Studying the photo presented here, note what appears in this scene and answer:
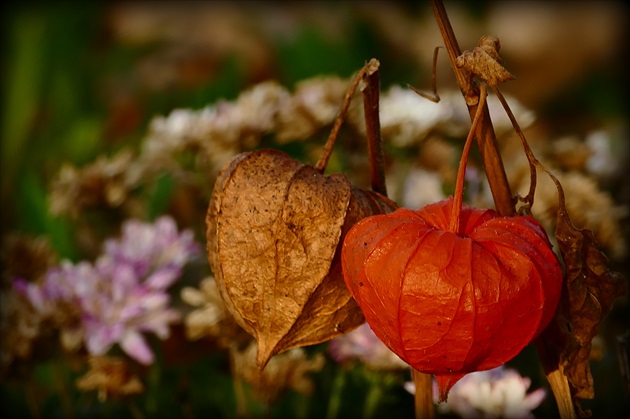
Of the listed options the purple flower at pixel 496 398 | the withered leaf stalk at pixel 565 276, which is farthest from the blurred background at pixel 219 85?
the withered leaf stalk at pixel 565 276

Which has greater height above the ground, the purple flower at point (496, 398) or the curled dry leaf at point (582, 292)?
the curled dry leaf at point (582, 292)

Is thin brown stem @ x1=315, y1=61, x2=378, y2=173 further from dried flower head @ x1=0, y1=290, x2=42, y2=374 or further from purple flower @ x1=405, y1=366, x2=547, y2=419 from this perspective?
dried flower head @ x1=0, y1=290, x2=42, y2=374

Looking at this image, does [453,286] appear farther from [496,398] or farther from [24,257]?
[24,257]

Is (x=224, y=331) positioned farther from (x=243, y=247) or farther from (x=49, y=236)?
(x=49, y=236)

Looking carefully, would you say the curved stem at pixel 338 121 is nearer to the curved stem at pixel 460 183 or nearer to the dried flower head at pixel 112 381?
the curved stem at pixel 460 183

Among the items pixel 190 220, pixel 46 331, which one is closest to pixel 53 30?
pixel 190 220
